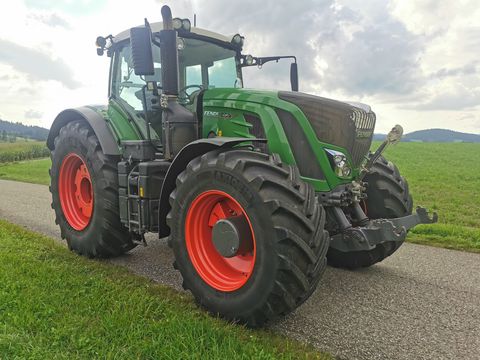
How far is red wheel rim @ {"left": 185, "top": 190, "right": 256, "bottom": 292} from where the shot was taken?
142 inches

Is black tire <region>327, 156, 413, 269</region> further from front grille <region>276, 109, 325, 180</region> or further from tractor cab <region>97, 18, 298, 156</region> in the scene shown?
tractor cab <region>97, 18, 298, 156</region>

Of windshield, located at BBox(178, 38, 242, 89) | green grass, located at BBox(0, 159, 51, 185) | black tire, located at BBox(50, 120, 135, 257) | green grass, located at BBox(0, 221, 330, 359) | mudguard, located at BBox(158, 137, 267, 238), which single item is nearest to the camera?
green grass, located at BBox(0, 221, 330, 359)

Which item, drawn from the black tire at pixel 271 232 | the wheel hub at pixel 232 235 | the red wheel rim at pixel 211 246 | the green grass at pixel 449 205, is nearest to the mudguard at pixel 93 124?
the red wheel rim at pixel 211 246

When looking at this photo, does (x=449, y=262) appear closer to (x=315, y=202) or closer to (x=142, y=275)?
(x=315, y=202)

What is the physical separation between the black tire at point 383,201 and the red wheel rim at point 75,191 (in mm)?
3309

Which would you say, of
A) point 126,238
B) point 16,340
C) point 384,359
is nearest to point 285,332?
point 384,359

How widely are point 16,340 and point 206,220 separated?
1.67 metres

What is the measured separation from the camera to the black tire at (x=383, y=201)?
4.61 metres

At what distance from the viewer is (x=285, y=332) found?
3.34 metres

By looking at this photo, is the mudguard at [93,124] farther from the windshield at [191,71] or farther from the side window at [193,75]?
the side window at [193,75]

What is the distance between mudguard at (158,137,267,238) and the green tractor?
0.01 meters

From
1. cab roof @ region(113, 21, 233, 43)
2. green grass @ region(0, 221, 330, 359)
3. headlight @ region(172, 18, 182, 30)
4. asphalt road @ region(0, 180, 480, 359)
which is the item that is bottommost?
asphalt road @ region(0, 180, 480, 359)

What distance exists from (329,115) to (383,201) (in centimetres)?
130

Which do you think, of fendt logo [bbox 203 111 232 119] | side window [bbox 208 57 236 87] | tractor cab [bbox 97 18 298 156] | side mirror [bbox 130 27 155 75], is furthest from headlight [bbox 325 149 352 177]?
side window [bbox 208 57 236 87]
